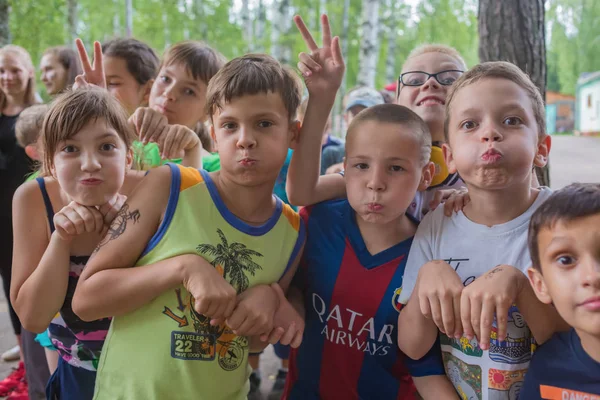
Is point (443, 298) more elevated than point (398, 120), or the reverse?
point (398, 120)

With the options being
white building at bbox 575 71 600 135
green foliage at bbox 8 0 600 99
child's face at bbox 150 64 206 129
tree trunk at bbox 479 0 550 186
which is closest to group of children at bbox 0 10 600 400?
child's face at bbox 150 64 206 129

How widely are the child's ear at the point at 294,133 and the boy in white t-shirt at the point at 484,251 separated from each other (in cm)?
57

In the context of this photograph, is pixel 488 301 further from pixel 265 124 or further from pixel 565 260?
pixel 265 124

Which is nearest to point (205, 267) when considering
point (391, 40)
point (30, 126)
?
point (30, 126)

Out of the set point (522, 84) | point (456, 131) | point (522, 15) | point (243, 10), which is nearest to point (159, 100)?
point (456, 131)

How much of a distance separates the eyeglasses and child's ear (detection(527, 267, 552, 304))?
3.57 feet

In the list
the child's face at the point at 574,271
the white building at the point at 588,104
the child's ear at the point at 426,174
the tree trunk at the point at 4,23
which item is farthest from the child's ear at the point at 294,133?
the white building at the point at 588,104

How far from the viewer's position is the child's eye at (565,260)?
129cm

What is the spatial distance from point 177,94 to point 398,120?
1.26m

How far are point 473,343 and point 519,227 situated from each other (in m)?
0.42

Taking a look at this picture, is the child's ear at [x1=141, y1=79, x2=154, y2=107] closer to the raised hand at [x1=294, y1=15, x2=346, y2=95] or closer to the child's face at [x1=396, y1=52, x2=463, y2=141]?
the raised hand at [x1=294, y1=15, x2=346, y2=95]

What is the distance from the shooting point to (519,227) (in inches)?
62.8

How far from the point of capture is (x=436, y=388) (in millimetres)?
1615

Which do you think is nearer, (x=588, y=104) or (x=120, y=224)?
(x=120, y=224)
